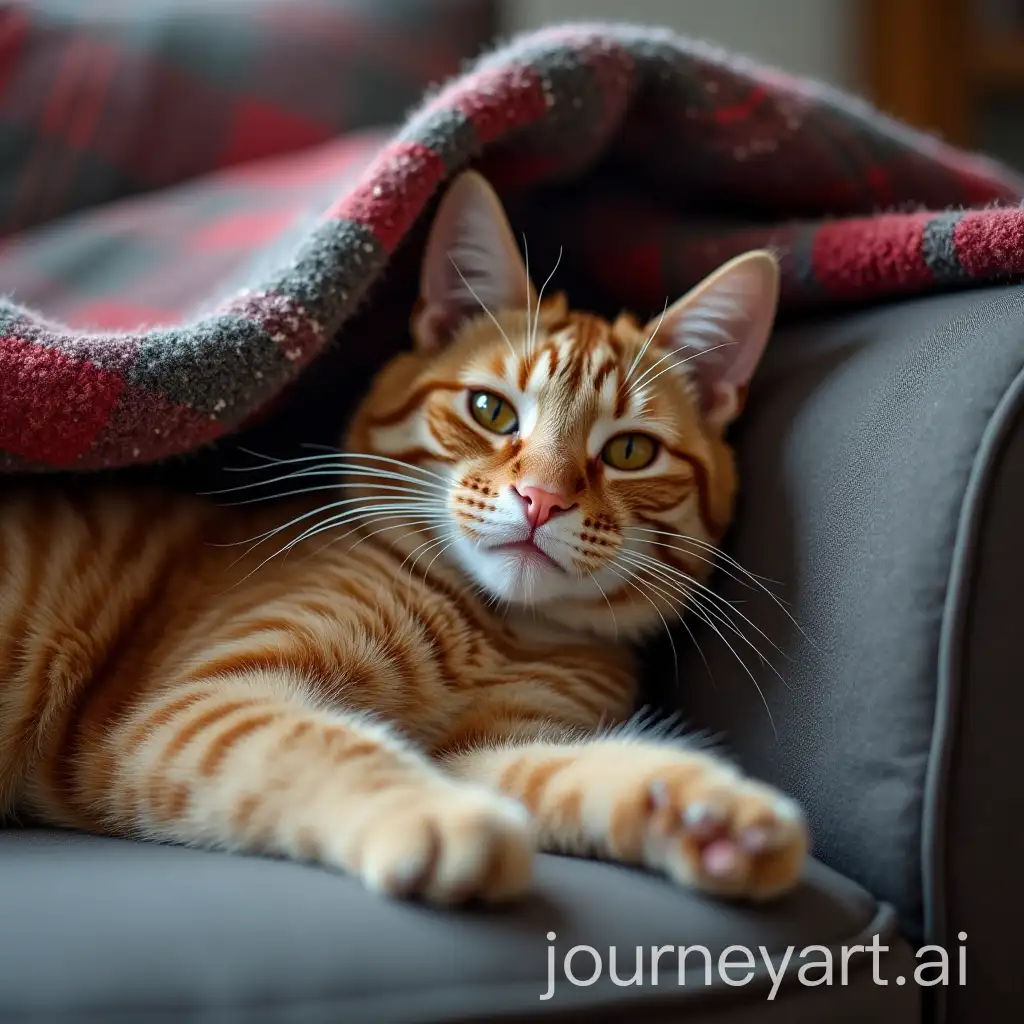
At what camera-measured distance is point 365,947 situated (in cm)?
61

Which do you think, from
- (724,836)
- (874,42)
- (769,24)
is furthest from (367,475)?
(874,42)

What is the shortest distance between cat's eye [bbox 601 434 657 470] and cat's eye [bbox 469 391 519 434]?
0.32 feet

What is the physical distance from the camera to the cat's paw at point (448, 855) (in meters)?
0.65

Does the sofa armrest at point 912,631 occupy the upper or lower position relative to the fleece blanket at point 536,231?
lower

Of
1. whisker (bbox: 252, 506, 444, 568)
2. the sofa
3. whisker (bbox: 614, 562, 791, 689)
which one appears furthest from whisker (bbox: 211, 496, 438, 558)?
the sofa

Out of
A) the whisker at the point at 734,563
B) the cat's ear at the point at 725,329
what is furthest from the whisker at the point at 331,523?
the cat's ear at the point at 725,329

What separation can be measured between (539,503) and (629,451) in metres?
0.16

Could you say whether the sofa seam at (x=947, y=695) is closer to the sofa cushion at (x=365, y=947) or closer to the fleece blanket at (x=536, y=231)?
the sofa cushion at (x=365, y=947)

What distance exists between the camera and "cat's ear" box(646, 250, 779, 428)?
3.40 ft

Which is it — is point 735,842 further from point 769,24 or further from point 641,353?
point 769,24

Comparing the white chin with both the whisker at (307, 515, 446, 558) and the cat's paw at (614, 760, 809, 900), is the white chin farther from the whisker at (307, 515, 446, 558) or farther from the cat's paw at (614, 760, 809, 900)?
the cat's paw at (614, 760, 809, 900)

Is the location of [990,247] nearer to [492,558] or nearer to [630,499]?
[630,499]

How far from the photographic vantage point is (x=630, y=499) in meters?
1.02

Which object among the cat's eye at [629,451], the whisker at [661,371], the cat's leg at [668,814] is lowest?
the cat's leg at [668,814]
